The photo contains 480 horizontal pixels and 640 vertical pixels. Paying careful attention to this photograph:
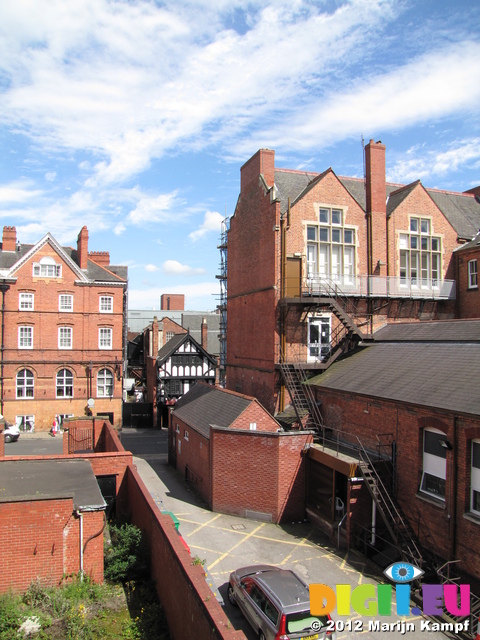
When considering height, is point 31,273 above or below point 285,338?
above

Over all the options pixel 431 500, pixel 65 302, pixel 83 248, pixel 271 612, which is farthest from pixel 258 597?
pixel 83 248

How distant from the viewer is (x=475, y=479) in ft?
44.3

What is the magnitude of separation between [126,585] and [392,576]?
720 centimetres

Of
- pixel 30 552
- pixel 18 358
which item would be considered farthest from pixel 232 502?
pixel 18 358

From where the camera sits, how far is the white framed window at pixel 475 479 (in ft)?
44.1

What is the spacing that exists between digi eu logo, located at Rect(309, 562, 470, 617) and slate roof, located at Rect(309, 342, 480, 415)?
4.65m

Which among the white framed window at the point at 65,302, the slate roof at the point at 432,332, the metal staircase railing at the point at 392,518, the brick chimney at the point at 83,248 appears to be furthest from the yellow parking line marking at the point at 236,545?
the brick chimney at the point at 83,248

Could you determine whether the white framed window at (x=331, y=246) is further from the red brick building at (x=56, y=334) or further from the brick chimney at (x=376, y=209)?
the red brick building at (x=56, y=334)

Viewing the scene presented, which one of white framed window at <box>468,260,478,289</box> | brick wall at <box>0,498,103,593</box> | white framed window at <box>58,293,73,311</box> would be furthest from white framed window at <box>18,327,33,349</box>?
white framed window at <box>468,260,478,289</box>

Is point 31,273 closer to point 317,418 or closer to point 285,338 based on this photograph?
point 285,338

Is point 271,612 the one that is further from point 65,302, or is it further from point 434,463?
point 65,302

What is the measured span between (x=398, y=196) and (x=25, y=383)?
94.6 feet

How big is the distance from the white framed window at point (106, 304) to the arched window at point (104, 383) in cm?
467

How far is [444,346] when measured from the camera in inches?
737
